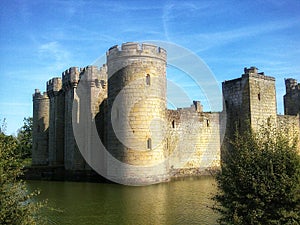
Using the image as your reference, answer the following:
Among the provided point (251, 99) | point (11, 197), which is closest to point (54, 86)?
point (251, 99)

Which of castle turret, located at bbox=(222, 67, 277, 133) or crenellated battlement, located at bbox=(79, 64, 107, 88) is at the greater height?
crenellated battlement, located at bbox=(79, 64, 107, 88)

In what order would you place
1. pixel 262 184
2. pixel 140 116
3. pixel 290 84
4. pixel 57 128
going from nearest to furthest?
1. pixel 262 184
2. pixel 140 116
3. pixel 57 128
4. pixel 290 84

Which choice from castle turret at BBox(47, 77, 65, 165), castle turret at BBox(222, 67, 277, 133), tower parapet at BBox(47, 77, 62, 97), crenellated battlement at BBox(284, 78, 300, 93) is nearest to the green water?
→ castle turret at BBox(222, 67, 277, 133)

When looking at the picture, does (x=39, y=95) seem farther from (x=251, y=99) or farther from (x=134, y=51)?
(x=251, y=99)

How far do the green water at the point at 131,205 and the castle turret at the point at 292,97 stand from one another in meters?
17.2

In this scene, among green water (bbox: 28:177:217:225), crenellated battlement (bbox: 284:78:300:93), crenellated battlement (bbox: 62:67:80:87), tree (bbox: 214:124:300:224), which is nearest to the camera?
tree (bbox: 214:124:300:224)

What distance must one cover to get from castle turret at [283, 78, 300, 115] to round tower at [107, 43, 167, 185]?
1648cm

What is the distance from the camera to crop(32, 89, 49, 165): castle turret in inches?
1187

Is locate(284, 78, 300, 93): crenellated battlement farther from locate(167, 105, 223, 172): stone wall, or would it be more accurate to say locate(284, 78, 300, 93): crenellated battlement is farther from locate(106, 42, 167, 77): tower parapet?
locate(106, 42, 167, 77): tower parapet

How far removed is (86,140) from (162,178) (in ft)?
22.3

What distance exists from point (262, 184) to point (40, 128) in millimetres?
26357

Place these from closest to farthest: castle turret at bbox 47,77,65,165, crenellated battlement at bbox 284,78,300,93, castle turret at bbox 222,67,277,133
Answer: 1. castle turret at bbox 222,67,277,133
2. castle turret at bbox 47,77,65,165
3. crenellated battlement at bbox 284,78,300,93

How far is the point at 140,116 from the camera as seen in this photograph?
718 inches

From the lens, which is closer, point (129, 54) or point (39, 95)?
point (129, 54)
